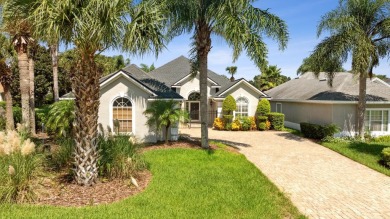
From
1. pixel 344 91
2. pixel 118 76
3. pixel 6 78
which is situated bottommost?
pixel 344 91

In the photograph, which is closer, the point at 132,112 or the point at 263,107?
the point at 132,112

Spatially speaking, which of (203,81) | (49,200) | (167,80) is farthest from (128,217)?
(167,80)

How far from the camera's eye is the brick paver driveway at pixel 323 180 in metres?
7.82

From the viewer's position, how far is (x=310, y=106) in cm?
2386

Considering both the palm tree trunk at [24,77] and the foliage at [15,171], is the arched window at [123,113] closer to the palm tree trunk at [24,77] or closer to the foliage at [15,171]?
the palm tree trunk at [24,77]

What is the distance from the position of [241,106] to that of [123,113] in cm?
1340

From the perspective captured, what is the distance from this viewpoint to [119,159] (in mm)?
9422

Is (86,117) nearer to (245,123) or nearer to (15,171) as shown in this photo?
(15,171)

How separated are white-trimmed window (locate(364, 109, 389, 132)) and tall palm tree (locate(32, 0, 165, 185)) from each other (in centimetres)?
1903

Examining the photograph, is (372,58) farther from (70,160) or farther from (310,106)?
(70,160)

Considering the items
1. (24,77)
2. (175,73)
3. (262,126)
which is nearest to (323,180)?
(262,126)

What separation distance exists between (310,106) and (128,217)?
21.2 meters

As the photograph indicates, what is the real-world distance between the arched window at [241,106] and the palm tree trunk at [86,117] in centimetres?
1970

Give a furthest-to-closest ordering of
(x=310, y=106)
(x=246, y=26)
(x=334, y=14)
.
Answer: (x=310, y=106) → (x=334, y=14) → (x=246, y=26)
